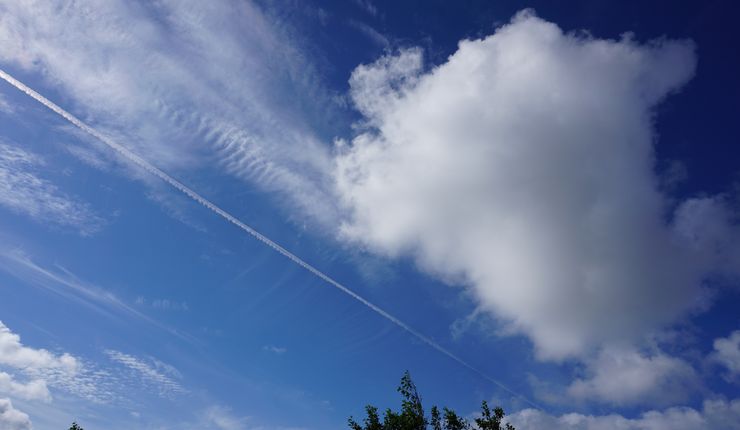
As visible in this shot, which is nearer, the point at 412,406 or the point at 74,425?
the point at 412,406

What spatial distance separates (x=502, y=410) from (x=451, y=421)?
17.2 ft

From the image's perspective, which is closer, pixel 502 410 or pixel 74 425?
pixel 502 410

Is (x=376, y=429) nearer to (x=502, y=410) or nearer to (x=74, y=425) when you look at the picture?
(x=502, y=410)

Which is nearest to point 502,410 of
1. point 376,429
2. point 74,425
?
point 376,429

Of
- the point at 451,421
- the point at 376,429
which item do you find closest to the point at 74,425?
the point at 376,429

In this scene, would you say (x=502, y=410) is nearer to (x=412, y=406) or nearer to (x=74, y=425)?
(x=412, y=406)

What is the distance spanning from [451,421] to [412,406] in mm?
4555

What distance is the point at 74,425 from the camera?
67.1 meters

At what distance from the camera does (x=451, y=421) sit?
49.4 meters

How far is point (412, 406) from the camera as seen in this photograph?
1908 inches

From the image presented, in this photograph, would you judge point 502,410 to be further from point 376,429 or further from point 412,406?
point 376,429

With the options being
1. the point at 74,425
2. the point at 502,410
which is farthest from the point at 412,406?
the point at 74,425

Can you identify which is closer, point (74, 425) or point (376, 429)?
point (376, 429)

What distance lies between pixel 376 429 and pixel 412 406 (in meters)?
4.37
